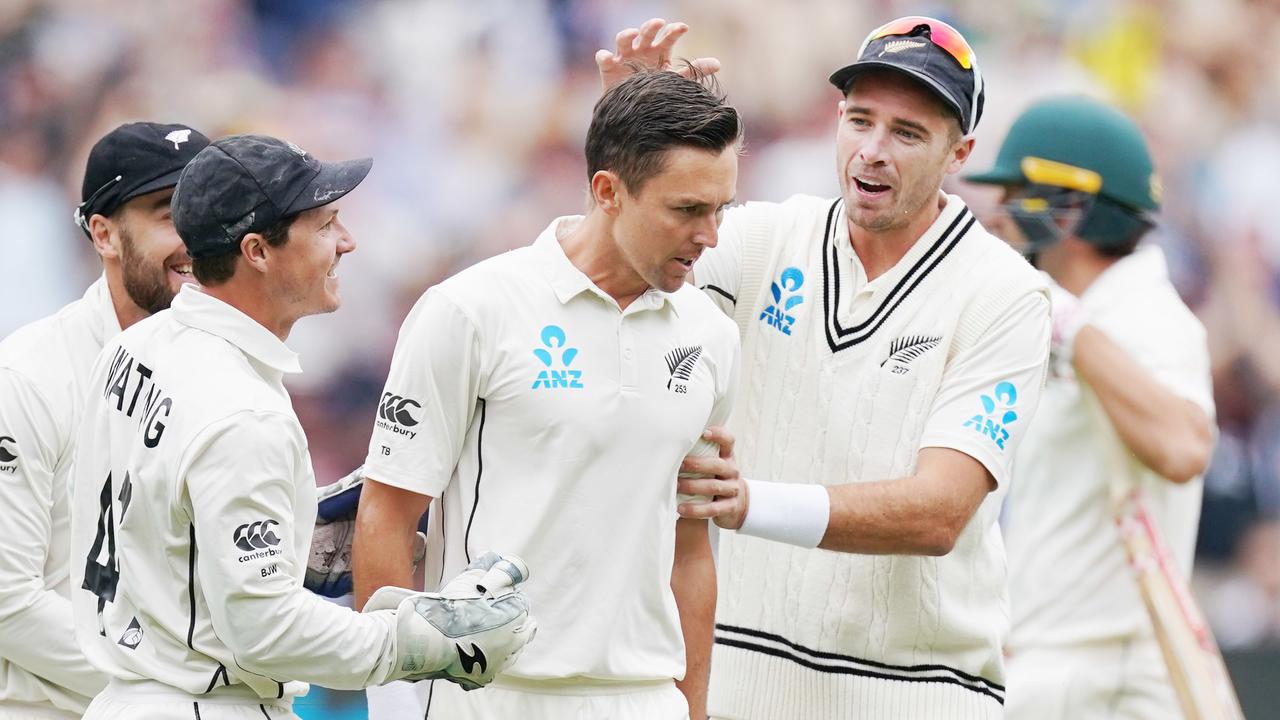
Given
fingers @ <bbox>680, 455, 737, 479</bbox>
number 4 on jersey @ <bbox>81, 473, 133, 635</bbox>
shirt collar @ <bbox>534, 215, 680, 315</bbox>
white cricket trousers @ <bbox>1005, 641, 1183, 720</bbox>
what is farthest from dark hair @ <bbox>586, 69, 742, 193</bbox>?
white cricket trousers @ <bbox>1005, 641, 1183, 720</bbox>

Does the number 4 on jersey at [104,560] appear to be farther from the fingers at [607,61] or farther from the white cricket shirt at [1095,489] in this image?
the white cricket shirt at [1095,489]

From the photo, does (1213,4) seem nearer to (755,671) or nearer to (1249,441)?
(1249,441)

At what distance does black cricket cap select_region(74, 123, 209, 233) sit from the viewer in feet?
13.3

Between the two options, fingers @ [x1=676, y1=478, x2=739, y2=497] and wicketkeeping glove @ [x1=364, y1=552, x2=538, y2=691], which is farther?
fingers @ [x1=676, y1=478, x2=739, y2=497]

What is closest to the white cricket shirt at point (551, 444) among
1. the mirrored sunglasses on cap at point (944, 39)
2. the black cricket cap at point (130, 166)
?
the black cricket cap at point (130, 166)

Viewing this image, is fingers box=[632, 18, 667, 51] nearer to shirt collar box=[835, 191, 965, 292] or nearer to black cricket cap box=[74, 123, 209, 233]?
shirt collar box=[835, 191, 965, 292]

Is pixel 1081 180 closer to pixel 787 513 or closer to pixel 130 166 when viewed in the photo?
pixel 787 513

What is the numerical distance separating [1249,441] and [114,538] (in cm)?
767

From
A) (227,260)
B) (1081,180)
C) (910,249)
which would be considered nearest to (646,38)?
(910,249)

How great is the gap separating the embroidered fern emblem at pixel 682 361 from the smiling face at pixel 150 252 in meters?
1.19

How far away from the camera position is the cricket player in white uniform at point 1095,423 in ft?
17.4

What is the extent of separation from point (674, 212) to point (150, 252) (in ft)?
4.26

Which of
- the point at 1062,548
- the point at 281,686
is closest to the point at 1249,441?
the point at 1062,548

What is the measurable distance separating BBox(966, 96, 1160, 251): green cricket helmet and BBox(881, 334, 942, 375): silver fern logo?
1.63m
